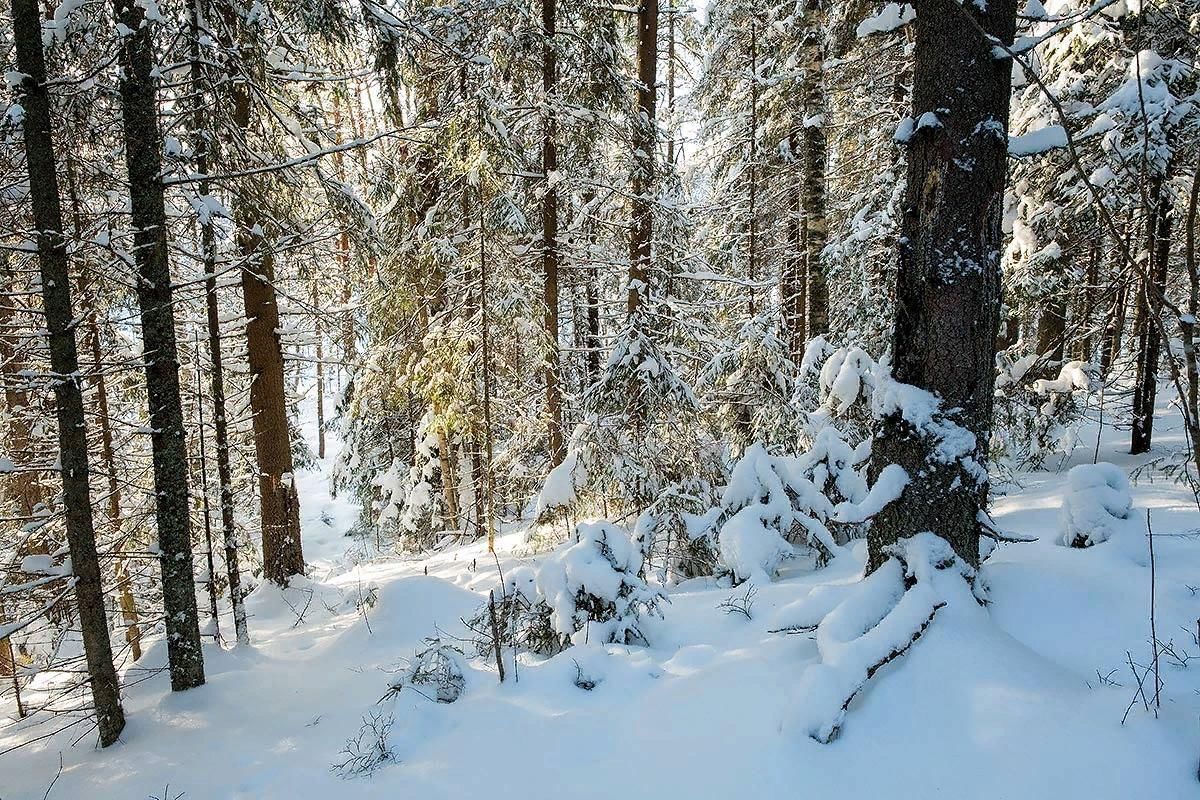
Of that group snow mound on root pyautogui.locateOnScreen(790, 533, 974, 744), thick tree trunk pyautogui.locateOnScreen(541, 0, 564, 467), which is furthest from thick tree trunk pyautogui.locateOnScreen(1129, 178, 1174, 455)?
thick tree trunk pyautogui.locateOnScreen(541, 0, 564, 467)

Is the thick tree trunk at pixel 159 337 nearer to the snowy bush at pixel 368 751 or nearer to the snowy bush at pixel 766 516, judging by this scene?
the snowy bush at pixel 368 751

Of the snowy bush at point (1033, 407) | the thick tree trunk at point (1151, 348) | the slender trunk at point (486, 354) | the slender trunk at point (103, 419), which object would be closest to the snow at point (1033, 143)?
the thick tree trunk at point (1151, 348)

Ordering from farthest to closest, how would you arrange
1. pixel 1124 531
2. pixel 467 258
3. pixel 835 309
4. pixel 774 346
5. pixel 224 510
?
pixel 835 309 < pixel 467 258 < pixel 774 346 < pixel 224 510 < pixel 1124 531

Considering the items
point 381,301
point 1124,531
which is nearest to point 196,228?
point 381,301

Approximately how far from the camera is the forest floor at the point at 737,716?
282 cm

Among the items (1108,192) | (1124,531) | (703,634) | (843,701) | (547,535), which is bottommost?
(547,535)

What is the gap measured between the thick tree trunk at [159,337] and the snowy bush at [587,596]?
2.82 meters

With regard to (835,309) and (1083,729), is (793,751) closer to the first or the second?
(1083,729)

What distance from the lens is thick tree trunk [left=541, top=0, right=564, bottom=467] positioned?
8523mm

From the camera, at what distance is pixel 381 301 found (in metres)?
11.6

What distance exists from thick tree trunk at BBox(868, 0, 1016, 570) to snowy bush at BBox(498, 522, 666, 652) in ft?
6.72

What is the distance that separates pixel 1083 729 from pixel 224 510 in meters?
7.49

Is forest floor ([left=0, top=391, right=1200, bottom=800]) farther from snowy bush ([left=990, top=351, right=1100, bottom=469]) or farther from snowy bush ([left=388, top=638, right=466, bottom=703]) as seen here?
snowy bush ([left=990, top=351, right=1100, bottom=469])

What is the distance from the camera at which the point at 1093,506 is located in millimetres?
4523
